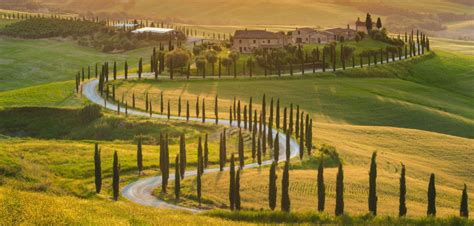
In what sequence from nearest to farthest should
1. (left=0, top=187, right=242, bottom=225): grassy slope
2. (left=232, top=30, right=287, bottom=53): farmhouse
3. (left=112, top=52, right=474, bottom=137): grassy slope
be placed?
(left=0, top=187, right=242, bottom=225): grassy slope, (left=112, top=52, right=474, bottom=137): grassy slope, (left=232, top=30, right=287, bottom=53): farmhouse

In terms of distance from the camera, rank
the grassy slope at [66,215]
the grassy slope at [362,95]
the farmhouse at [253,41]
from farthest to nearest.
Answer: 1. the farmhouse at [253,41]
2. the grassy slope at [362,95]
3. the grassy slope at [66,215]

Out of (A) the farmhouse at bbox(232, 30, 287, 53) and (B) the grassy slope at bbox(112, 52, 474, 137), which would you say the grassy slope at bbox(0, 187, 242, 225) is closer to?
(B) the grassy slope at bbox(112, 52, 474, 137)

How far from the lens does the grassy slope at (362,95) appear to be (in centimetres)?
12656

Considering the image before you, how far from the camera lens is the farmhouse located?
19057 centimetres

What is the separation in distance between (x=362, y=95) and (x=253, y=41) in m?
56.1

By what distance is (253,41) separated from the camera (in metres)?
192

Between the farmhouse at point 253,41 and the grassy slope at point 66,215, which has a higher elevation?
the farmhouse at point 253,41

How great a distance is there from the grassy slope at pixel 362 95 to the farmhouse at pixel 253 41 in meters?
32.9

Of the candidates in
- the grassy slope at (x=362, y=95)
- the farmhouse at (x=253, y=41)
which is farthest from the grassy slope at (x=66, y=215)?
the farmhouse at (x=253, y=41)

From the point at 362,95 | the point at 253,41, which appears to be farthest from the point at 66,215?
the point at 253,41

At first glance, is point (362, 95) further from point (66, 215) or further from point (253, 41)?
point (66, 215)

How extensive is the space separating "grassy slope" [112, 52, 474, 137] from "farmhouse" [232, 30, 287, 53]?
32.9m

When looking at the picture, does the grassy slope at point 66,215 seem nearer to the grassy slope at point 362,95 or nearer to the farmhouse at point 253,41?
the grassy slope at point 362,95

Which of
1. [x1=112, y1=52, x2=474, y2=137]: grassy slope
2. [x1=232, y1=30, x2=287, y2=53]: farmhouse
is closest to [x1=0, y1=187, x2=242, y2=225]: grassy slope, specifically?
[x1=112, y1=52, x2=474, y2=137]: grassy slope
